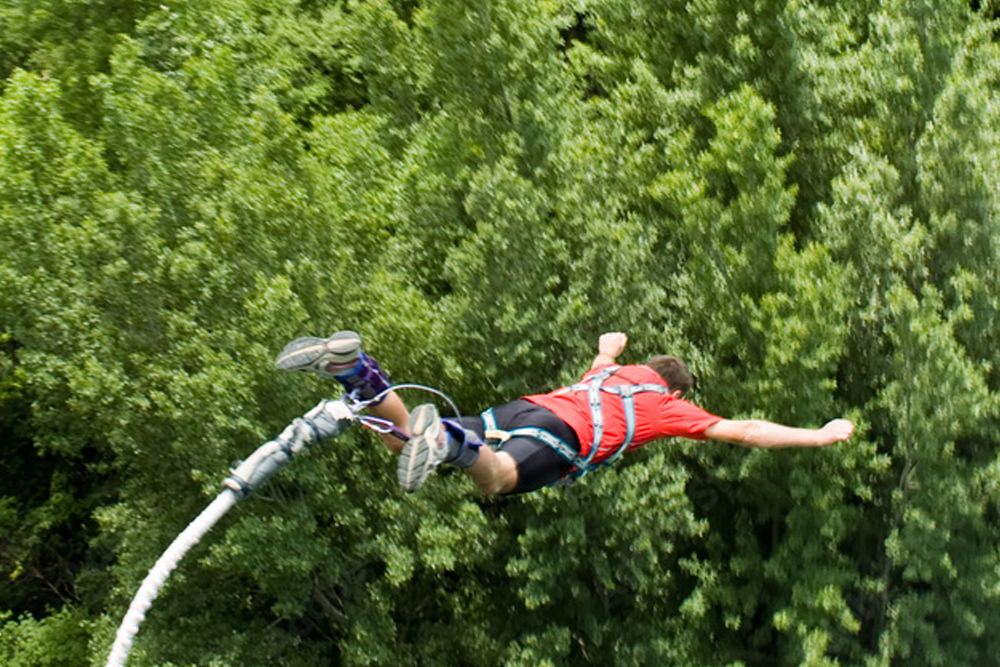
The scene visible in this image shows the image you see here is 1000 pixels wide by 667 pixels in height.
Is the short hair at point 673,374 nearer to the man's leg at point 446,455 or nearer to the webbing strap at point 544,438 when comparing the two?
the webbing strap at point 544,438

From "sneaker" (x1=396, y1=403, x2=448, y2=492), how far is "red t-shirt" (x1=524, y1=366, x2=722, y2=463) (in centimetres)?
139

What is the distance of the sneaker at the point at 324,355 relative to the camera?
205 inches

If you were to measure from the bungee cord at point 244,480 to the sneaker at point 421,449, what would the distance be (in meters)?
0.23

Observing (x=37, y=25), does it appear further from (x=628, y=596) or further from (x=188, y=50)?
(x=628, y=596)

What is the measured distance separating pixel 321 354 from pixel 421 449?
83 centimetres

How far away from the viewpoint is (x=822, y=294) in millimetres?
8016

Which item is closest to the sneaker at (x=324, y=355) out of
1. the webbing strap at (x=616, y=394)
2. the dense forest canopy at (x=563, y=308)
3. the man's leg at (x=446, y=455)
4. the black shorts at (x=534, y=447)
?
the man's leg at (x=446, y=455)

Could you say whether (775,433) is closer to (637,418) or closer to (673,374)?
(637,418)

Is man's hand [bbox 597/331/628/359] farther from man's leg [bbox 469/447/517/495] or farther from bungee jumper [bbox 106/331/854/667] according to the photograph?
man's leg [bbox 469/447/517/495]

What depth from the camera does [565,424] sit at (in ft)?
20.2

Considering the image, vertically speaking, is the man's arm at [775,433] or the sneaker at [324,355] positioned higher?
the sneaker at [324,355]

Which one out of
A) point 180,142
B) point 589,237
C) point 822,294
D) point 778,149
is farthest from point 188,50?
point 822,294

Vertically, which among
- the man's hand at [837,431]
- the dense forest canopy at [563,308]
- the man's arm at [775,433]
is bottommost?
the dense forest canopy at [563,308]

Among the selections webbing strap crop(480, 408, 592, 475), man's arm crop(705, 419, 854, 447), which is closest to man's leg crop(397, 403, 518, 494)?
webbing strap crop(480, 408, 592, 475)
